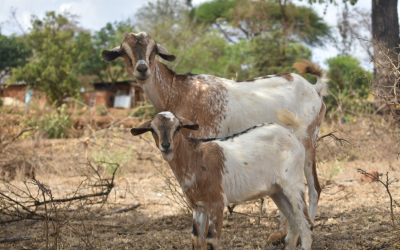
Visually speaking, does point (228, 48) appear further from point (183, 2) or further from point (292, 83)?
point (292, 83)

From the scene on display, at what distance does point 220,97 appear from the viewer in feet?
13.7

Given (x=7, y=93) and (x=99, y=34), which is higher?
(x=99, y=34)

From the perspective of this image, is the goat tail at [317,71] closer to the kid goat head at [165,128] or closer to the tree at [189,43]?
the kid goat head at [165,128]

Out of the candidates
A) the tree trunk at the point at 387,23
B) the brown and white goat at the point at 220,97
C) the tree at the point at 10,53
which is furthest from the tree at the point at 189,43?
the brown and white goat at the point at 220,97

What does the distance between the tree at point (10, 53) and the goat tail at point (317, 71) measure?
2599cm

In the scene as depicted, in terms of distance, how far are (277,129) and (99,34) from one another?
2711 cm

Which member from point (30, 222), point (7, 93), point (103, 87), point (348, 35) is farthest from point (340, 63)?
point (7, 93)

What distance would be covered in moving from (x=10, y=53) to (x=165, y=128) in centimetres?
2730

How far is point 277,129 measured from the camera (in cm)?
356

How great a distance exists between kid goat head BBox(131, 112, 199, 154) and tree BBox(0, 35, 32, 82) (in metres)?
26.8

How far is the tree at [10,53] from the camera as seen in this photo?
84.0 ft

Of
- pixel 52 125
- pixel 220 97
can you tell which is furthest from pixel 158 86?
pixel 52 125

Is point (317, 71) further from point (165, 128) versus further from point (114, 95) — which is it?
point (114, 95)

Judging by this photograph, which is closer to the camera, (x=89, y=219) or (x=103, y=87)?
(x=89, y=219)
